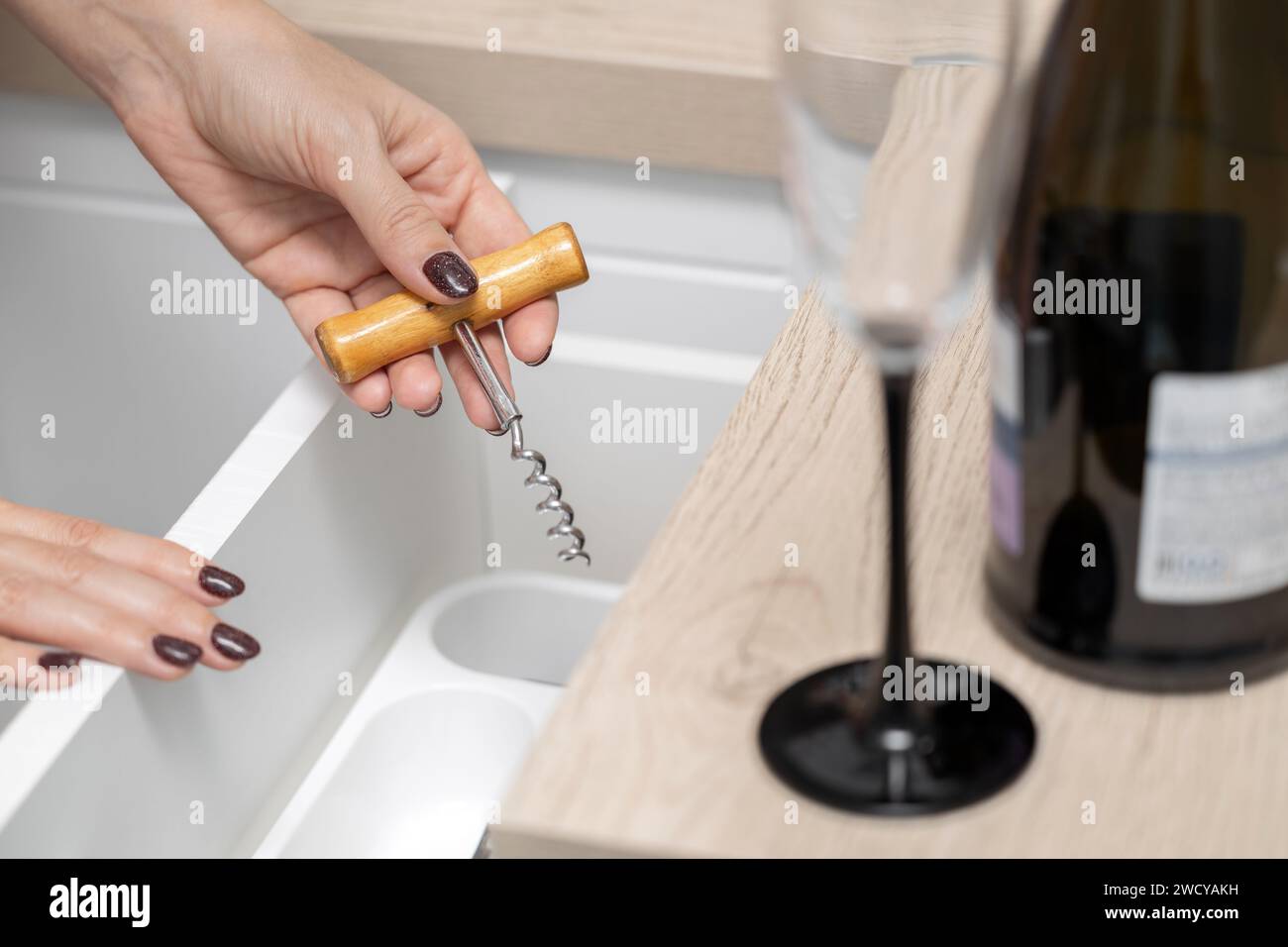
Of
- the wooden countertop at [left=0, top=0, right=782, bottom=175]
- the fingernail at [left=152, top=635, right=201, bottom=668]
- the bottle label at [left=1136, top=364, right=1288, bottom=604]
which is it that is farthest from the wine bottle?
the wooden countertop at [left=0, top=0, right=782, bottom=175]

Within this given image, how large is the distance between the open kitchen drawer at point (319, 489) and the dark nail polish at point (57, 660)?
0.02m

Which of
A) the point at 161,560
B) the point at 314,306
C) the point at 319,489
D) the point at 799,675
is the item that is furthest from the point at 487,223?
the point at 799,675

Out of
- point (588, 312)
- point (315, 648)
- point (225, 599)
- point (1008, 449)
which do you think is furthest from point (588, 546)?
point (1008, 449)

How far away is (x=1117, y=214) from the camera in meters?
0.42

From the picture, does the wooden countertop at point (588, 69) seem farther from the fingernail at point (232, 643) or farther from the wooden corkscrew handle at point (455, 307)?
the fingernail at point (232, 643)

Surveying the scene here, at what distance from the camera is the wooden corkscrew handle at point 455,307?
75cm

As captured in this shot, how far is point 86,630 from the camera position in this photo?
62 centimetres

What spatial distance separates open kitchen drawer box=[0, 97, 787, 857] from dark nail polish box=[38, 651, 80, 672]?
0.02m

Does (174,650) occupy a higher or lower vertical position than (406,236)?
lower

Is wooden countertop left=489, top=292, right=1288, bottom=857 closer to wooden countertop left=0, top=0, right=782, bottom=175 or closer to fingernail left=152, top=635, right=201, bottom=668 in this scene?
fingernail left=152, top=635, right=201, bottom=668

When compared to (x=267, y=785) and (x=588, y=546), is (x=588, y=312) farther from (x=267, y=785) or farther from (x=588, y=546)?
(x=267, y=785)

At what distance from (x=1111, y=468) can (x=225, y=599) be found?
41cm

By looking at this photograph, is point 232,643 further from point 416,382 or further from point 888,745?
point 888,745

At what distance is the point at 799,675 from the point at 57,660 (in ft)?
1.08
